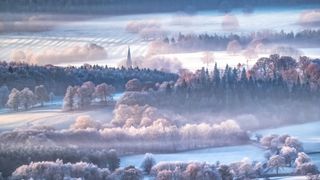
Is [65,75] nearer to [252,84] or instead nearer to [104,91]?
[104,91]

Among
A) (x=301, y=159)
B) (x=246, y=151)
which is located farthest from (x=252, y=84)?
(x=301, y=159)

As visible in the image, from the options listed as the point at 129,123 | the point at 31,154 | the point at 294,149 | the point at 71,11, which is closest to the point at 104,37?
the point at 71,11

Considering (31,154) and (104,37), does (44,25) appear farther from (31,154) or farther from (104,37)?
(31,154)

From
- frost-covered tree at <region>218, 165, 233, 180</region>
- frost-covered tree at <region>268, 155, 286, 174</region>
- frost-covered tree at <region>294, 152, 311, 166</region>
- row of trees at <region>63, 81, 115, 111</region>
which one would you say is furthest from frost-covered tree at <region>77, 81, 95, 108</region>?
frost-covered tree at <region>294, 152, 311, 166</region>

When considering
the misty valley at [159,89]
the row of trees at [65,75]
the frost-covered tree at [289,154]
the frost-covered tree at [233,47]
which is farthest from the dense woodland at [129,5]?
the frost-covered tree at [289,154]

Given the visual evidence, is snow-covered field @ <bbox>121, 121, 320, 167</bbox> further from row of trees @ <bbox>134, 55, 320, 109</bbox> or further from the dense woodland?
the dense woodland
